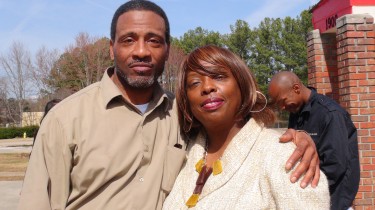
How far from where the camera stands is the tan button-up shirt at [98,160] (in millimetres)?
2447

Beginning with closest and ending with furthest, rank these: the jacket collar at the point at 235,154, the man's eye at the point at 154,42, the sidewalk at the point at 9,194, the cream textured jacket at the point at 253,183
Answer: the cream textured jacket at the point at 253,183, the jacket collar at the point at 235,154, the man's eye at the point at 154,42, the sidewalk at the point at 9,194

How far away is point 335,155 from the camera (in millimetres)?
4098

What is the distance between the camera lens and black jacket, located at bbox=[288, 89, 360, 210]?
4125 mm

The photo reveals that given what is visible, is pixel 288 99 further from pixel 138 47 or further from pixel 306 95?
pixel 138 47

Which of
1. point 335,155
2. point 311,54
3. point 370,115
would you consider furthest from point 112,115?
point 311,54

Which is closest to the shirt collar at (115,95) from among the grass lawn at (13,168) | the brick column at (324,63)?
the brick column at (324,63)

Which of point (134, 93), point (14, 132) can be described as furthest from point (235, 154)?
point (14, 132)

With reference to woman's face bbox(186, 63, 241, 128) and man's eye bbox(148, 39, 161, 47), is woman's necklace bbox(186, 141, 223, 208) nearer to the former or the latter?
woman's face bbox(186, 63, 241, 128)

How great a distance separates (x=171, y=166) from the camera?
2650 mm

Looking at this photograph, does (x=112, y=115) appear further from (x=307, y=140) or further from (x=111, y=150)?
(x=307, y=140)

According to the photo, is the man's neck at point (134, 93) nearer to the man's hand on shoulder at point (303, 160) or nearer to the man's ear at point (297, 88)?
the man's hand on shoulder at point (303, 160)

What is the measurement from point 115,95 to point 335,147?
2.34 metres

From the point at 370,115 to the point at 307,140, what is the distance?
3.23 m

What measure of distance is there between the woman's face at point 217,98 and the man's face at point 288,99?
2.40 m
